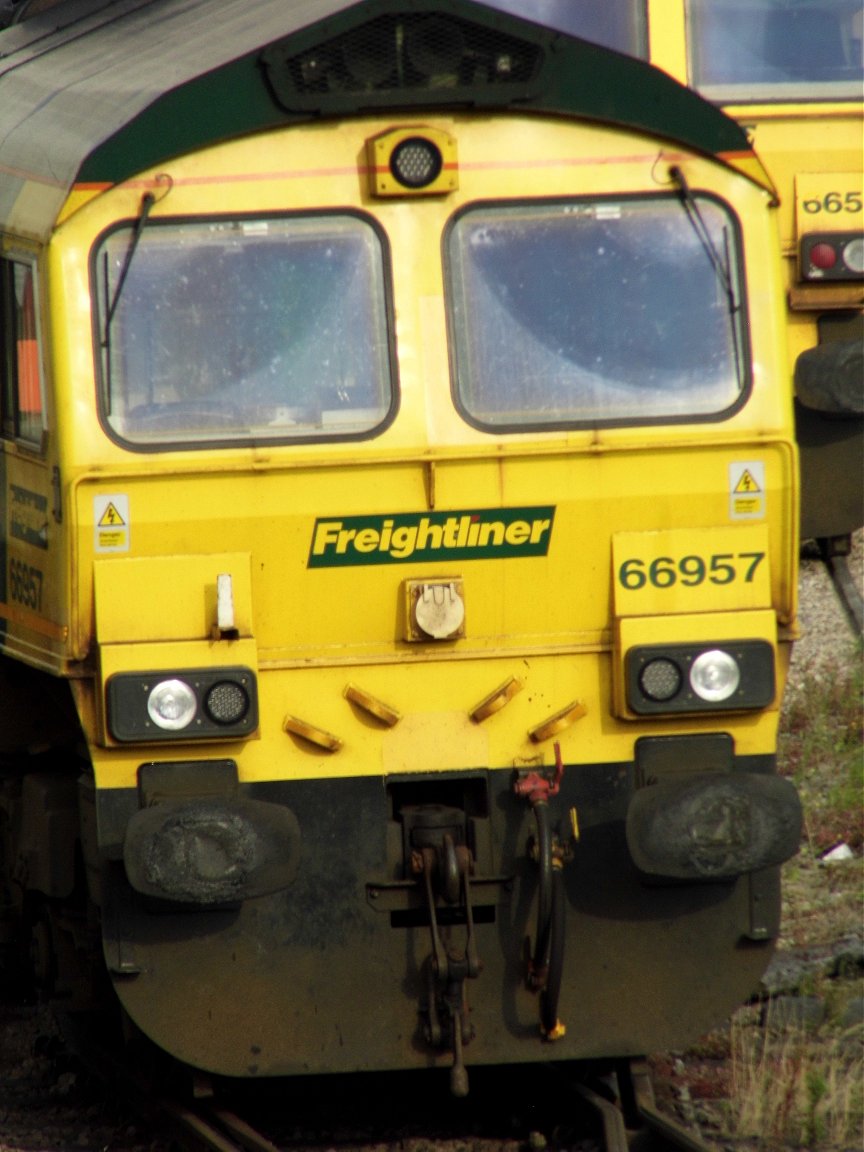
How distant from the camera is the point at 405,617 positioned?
626cm

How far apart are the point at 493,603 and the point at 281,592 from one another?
2.03 ft

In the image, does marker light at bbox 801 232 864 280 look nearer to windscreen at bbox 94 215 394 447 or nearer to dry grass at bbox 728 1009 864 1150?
windscreen at bbox 94 215 394 447

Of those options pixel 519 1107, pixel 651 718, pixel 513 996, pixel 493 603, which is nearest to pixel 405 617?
pixel 493 603

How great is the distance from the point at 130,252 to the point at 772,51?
12.8 feet

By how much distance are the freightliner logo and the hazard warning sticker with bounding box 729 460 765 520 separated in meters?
0.54

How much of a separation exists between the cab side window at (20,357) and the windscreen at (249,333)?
1.06 ft

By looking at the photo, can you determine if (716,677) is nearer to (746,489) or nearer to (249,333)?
(746,489)

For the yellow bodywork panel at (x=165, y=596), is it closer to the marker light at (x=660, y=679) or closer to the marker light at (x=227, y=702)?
the marker light at (x=227, y=702)

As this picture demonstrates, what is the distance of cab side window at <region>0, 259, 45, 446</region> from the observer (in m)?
6.33

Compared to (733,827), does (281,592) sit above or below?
above

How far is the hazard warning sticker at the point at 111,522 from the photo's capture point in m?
6.09

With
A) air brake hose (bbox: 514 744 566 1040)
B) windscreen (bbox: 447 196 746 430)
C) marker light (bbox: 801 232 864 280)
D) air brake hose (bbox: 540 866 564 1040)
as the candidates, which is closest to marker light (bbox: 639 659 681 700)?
air brake hose (bbox: 514 744 566 1040)

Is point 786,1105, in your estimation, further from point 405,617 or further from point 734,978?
point 405,617

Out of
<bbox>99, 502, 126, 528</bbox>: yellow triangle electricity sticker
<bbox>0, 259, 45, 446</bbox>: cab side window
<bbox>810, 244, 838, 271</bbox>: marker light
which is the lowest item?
<bbox>99, 502, 126, 528</bbox>: yellow triangle electricity sticker
